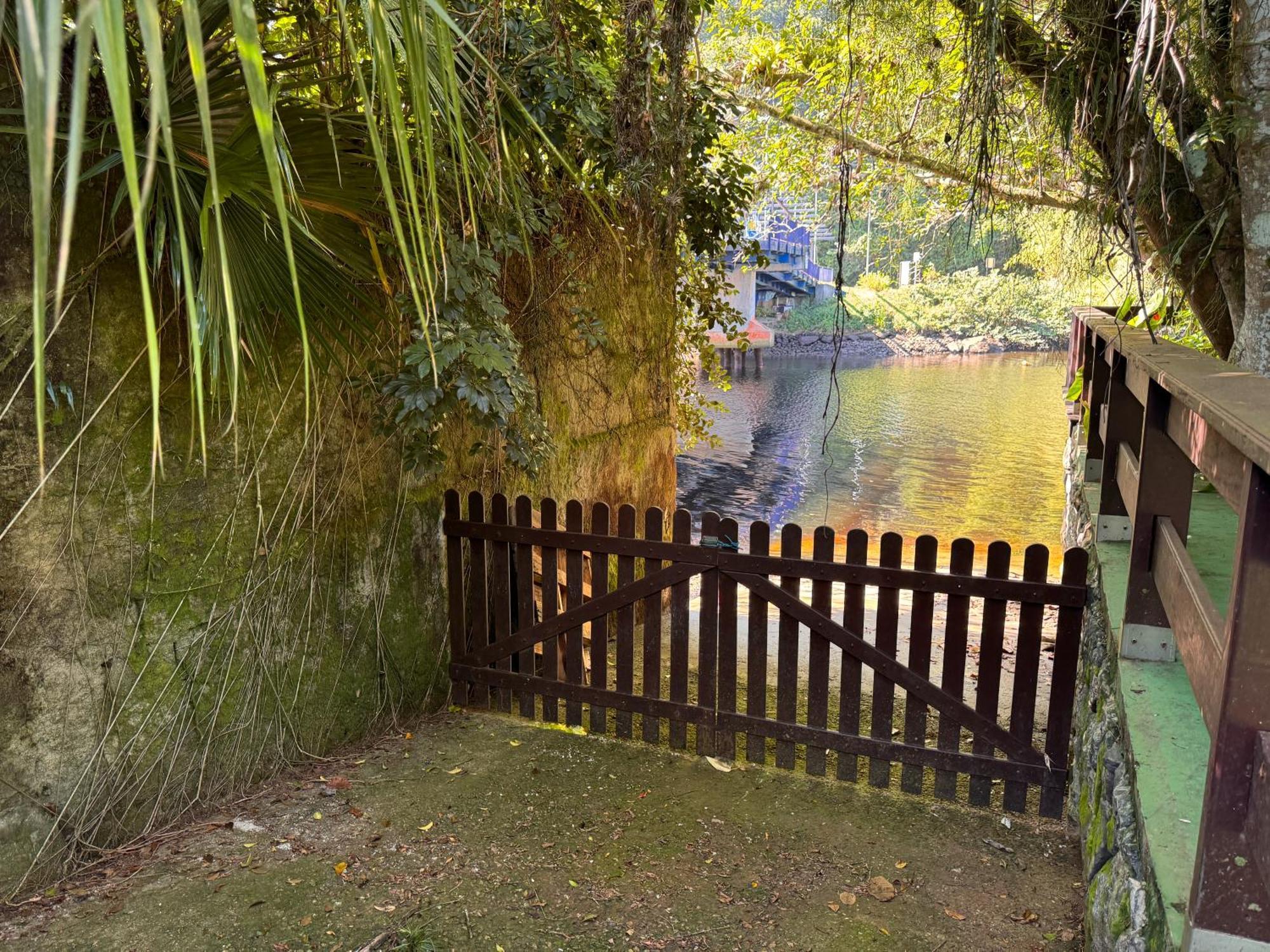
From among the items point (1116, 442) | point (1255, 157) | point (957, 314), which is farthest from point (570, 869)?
point (957, 314)

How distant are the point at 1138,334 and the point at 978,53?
48.7 inches

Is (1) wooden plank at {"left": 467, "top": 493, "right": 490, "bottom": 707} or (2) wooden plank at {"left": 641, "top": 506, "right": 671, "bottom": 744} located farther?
(1) wooden plank at {"left": 467, "top": 493, "right": 490, "bottom": 707}

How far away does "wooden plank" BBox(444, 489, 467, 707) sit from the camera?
13.9ft

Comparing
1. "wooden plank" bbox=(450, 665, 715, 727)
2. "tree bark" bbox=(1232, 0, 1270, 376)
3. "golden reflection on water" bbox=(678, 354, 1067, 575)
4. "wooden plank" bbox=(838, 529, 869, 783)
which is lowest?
"golden reflection on water" bbox=(678, 354, 1067, 575)

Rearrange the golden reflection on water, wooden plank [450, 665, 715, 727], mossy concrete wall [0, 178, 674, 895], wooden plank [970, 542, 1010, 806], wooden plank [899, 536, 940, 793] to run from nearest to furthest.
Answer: mossy concrete wall [0, 178, 674, 895] → wooden plank [970, 542, 1010, 806] → wooden plank [899, 536, 940, 793] → wooden plank [450, 665, 715, 727] → the golden reflection on water

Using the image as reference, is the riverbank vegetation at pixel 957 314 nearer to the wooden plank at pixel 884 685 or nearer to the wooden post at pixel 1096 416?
the wooden post at pixel 1096 416

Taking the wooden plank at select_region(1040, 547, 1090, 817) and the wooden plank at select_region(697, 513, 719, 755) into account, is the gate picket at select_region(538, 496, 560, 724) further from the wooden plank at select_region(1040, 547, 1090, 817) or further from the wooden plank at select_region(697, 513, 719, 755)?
the wooden plank at select_region(1040, 547, 1090, 817)

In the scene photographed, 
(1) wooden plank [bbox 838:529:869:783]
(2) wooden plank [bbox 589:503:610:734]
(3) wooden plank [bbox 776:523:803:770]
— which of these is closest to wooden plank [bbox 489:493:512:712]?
(2) wooden plank [bbox 589:503:610:734]

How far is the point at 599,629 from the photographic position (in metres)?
4.07

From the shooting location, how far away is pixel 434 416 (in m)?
3.34

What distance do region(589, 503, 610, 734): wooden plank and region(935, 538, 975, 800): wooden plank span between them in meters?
1.46

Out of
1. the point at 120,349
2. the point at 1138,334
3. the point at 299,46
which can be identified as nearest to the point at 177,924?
the point at 120,349

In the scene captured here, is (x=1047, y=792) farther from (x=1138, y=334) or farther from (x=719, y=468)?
(x=719, y=468)

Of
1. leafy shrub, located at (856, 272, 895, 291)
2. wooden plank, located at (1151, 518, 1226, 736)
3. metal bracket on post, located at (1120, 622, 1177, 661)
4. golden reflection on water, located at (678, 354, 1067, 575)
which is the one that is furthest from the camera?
leafy shrub, located at (856, 272, 895, 291)
